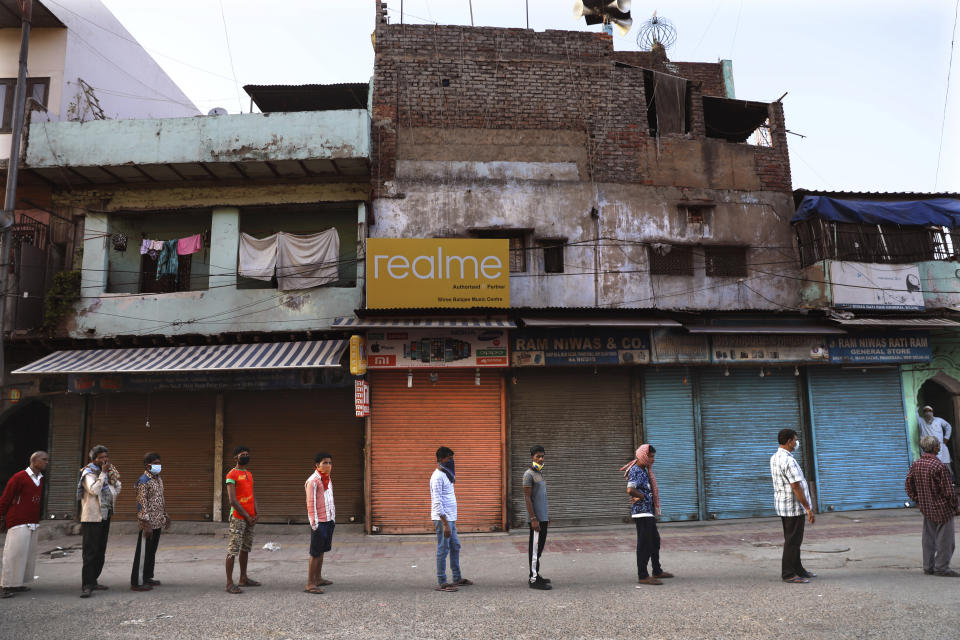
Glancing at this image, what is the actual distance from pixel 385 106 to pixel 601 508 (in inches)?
411

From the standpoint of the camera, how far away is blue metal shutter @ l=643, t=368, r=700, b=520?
13125 mm

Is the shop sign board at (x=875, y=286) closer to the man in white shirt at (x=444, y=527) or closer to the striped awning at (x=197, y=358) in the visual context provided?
the man in white shirt at (x=444, y=527)

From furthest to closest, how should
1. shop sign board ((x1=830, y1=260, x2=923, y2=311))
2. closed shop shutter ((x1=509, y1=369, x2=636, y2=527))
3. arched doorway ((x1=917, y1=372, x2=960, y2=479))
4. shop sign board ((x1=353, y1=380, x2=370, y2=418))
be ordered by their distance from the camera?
arched doorway ((x1=917, y1=372, x2=960, y2=479))
shop sign board ((x1=830, y1=260, x2=923, y2=311))
closed shop shutter ((x1=509, y1=369, x2=636, y2=527))
shop sign board ((x1=353, y1=380, x2=370, y2=418))

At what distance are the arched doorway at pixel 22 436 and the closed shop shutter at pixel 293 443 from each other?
17.5ft

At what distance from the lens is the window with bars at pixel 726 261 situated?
14.8 m

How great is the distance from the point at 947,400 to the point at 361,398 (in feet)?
48.7

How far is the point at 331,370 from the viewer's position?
13320mm

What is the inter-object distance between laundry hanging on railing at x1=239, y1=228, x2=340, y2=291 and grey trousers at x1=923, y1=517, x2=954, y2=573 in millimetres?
11546

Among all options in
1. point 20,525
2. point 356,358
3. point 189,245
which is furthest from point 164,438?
point 20,525

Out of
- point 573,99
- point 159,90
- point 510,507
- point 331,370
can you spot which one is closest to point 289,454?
point 331,370

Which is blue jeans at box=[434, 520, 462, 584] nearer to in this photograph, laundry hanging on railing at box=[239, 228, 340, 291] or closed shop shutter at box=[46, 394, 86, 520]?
laundry hanging on railing at box=[239, 228, 340, 291]

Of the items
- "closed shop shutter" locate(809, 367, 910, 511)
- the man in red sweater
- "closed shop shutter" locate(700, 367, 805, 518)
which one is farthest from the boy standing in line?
"closed shop shutter" locate(809, 367, 910, 511)

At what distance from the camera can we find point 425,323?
12039mm

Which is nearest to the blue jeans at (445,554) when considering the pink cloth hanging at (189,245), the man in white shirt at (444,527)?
the man in white shirt at (444,527)
